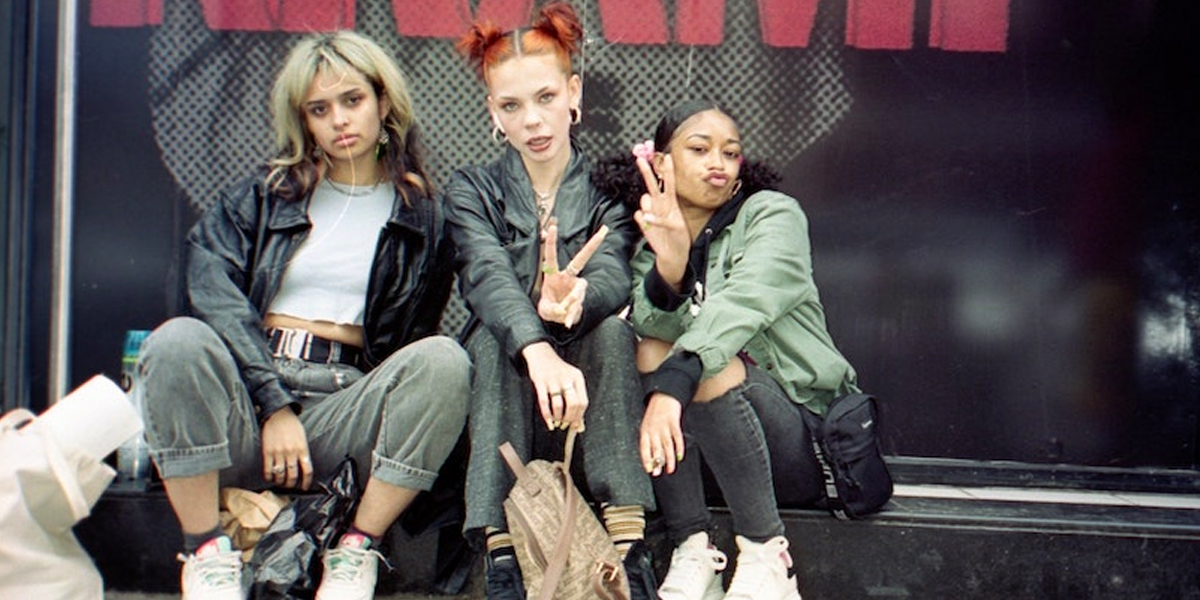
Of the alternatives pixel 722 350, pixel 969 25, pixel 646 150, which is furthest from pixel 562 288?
pixel 969 25

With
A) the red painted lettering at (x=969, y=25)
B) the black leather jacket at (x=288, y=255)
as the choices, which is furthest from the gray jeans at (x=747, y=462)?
the red painted lettering at (x=969, y=25)

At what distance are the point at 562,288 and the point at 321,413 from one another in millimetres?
770

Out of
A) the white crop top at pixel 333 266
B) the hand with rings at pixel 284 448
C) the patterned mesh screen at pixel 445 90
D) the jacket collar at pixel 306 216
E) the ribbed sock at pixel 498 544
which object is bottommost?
the ribbed sock at pixel 498 544

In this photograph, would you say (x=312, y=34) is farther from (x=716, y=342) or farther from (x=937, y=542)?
(x=937, y=542)

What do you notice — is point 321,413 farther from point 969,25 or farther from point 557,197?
point 969,25

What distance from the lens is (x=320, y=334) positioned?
312 centimetres

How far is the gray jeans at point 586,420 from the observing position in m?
2.68

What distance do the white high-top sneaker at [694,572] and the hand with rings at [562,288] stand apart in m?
0.68

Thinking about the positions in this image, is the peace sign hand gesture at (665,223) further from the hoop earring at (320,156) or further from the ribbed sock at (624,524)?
the hoop earring at (320,156)

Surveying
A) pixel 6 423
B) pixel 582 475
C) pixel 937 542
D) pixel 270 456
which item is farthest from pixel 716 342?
pixel 6 423

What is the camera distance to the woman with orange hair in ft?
8.77

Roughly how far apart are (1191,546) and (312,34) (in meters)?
3.30

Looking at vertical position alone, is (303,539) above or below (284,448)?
below

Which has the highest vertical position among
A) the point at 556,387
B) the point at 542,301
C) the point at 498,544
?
the point at 542,301
